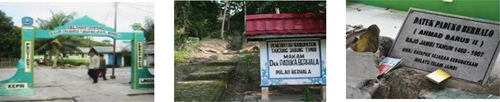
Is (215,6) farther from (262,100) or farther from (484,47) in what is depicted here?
(484,47)

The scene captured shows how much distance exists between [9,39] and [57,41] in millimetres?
279

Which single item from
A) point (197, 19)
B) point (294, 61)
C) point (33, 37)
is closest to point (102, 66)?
point (33, 37)

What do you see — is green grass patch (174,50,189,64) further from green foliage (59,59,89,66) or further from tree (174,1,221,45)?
green foliage (59,59,89,66)

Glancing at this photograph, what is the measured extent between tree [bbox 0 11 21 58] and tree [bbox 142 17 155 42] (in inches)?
29.1

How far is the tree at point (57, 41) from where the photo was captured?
418 cm

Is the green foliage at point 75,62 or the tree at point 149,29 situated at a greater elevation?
the tree at point 149,29

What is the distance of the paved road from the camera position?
4.22 meters

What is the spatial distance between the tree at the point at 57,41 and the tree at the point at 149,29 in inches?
15.8

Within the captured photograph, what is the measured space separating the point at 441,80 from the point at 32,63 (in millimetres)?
2448

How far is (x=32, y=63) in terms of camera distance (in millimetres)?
4184

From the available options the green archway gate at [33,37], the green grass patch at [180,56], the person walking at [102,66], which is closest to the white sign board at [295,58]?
the green grass patch at [180,56]

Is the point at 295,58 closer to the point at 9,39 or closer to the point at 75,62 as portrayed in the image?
the point at 75,62

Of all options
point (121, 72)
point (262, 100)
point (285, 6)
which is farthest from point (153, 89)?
point (285, 6)

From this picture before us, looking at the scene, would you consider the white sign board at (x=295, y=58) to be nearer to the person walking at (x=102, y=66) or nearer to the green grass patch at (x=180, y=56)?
the green grass patch at (x=180, y=56)
